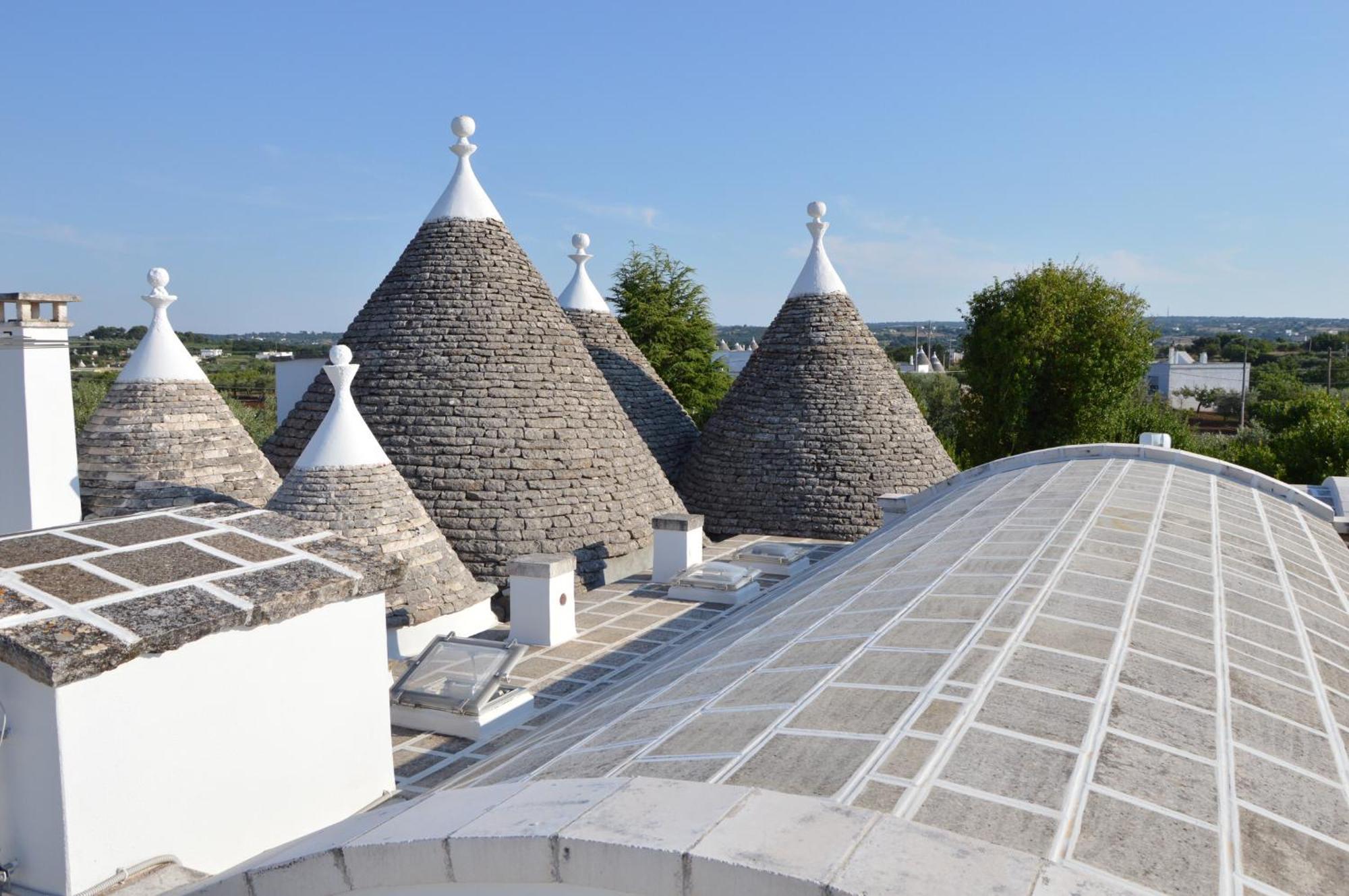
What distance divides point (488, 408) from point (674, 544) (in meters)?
3.19

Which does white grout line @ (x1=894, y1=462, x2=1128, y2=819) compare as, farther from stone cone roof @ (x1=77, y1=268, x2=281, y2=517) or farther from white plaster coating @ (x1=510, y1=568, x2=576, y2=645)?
stone cone roof @ (x1=77, y1=268, x2=281, y2=517)

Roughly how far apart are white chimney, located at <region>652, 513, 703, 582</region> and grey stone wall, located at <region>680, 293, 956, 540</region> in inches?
116

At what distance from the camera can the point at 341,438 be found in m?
10.8

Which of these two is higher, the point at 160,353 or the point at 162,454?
the point at 160,353

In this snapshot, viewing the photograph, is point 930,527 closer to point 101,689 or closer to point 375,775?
point 375,775

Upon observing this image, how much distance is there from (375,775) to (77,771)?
2.04 meters

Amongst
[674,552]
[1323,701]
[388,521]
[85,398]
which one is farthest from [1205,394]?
[1323,701]

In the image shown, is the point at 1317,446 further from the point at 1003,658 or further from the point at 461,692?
the point at 1003,658

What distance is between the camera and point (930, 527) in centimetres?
888

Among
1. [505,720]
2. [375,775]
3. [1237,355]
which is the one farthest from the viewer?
[1237,355]


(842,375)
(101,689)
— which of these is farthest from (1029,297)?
(101,689)

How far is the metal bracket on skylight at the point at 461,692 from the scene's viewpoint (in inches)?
335

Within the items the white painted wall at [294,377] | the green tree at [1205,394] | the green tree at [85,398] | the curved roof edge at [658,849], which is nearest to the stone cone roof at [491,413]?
the white painted wall at [294,377]

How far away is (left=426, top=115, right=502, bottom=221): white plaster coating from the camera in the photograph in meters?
14.3
